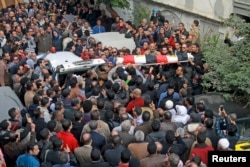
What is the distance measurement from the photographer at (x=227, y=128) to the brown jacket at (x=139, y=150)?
4.63ft

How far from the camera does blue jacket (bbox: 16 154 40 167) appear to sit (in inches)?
315

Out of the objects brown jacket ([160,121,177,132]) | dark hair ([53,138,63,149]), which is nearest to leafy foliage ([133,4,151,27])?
brown jacket ([160,121,177,132])

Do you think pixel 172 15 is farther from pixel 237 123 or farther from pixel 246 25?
pixel 237 123

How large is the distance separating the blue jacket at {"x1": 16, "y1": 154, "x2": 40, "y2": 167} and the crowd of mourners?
0.02 meters

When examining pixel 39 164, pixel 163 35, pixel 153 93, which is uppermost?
pixel 163 35

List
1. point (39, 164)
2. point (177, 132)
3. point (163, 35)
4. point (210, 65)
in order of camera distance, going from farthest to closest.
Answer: point (163, 35) < point (210, 65) < point (177, 132) < point (39, 164)

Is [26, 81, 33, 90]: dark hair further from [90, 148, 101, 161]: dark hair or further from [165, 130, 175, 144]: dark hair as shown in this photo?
[165, 130, 175, 144]: dark hair

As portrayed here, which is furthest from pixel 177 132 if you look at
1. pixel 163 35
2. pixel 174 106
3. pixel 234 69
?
pixel 163 35

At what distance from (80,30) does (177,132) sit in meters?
8.52

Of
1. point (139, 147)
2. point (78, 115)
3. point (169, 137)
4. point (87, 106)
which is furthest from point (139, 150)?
point (87, 106)

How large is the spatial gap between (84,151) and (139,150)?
2.89 feet

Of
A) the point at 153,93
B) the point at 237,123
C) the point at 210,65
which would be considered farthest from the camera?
the point at 210,65

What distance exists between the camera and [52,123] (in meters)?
8.96

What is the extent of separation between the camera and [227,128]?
29.4 feet
